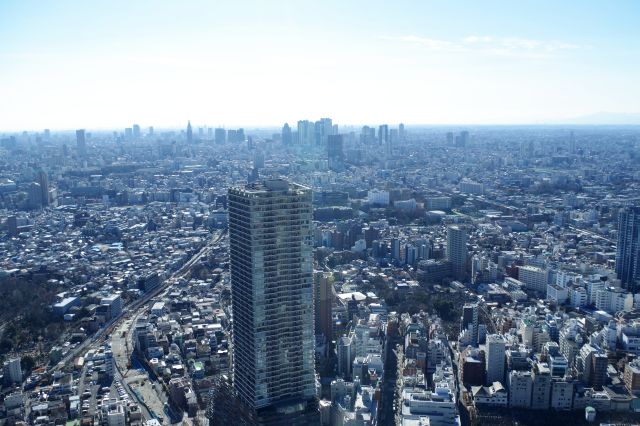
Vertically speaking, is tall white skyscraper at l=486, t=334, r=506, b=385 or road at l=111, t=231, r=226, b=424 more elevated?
tall white skyscraper at l=486, t=334, r=506, b=385

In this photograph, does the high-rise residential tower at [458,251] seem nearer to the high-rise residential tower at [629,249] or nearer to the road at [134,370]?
the high-rise residential tower at [629,249]

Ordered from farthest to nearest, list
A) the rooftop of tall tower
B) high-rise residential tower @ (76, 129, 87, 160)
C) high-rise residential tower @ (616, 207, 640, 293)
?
high-rise residential tower @ (76, 129, 87, 160), high-rise residential tower @ (616, 207, 640, 293), the rooftop of tall tower

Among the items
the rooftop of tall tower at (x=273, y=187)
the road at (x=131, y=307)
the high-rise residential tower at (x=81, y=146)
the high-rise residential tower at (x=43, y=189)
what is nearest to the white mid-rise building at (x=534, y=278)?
the road at (x=131, y=307)

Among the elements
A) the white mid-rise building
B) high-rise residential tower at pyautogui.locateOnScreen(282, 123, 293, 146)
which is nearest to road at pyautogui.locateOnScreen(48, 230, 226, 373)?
the white mid-rise building

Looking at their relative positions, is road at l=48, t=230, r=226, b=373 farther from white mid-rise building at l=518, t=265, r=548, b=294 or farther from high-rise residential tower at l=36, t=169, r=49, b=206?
high-rise residential tower at l=36, t=169, r=49, b=206

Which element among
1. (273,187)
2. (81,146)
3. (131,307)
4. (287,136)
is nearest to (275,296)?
(273,187)

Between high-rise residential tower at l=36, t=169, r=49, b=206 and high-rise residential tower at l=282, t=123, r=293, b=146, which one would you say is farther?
high-rise residential tower at l=282, t=123, r=293, b=146
